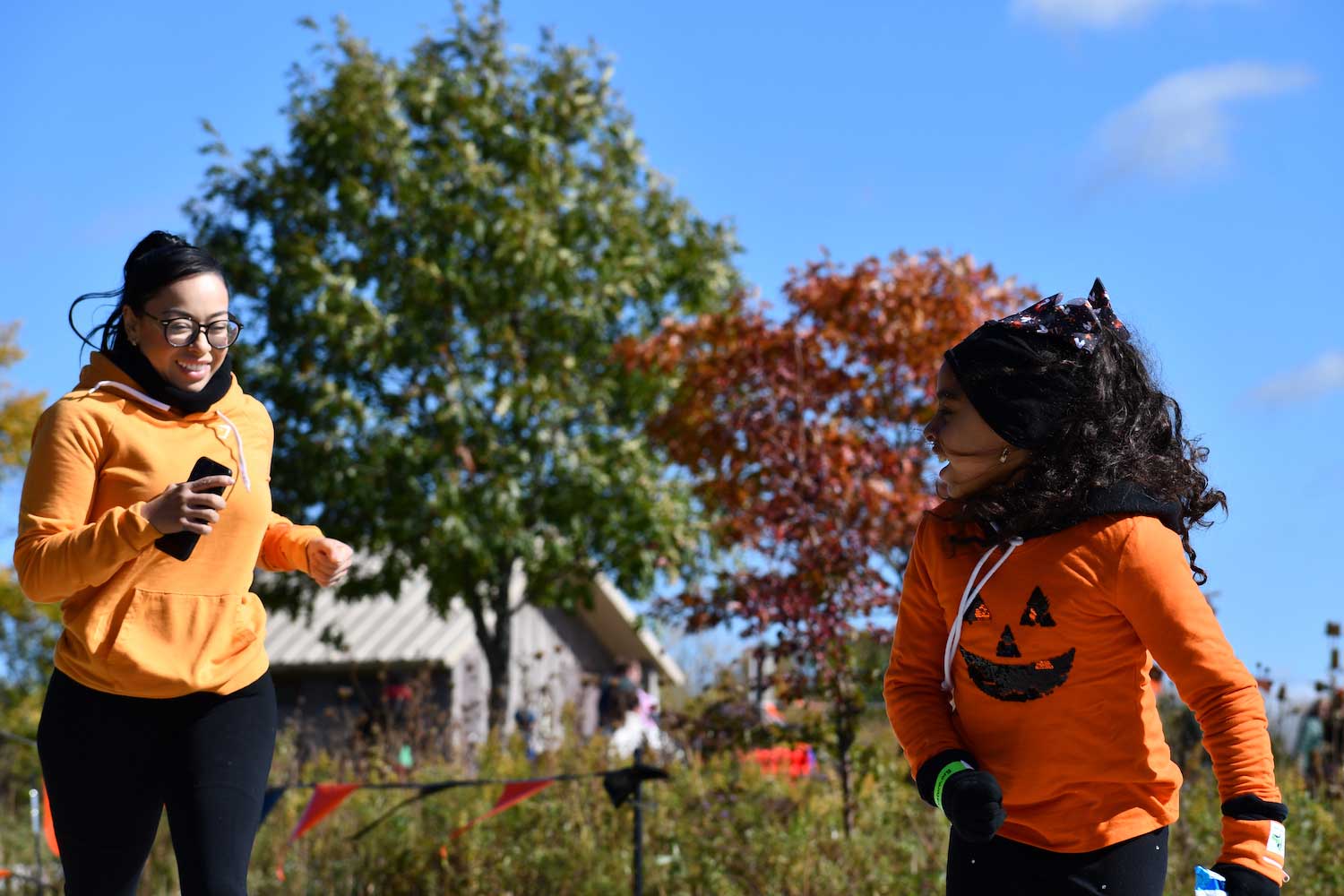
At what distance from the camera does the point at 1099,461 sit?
2551mm

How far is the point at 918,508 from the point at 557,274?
816cm

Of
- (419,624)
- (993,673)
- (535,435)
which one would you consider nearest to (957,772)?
A: (993,673)

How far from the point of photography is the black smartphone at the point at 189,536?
2.69 m

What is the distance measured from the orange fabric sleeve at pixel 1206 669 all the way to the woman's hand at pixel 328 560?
1.64 m

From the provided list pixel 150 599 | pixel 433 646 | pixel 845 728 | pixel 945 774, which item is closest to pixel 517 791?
pixel 845 728

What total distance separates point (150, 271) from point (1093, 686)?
209 centimetres

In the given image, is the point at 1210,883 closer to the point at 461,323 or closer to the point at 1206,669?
the point at 1206,669

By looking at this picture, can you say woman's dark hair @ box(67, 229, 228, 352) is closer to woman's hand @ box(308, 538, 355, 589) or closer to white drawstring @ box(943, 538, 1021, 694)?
woman's hand @ box(308, 538, 355, 589)

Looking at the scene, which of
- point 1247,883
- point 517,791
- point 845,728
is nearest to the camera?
point 1247,883

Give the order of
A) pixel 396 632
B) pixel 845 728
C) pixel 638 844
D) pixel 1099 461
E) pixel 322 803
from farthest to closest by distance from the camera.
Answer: pixel 396 632 < pixel 845 728 < pixel 322 803 < pixel 638 844 < pixel 1099 461

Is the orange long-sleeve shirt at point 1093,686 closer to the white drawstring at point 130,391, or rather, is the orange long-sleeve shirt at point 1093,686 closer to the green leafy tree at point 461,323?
the white drawstring at point 130,391

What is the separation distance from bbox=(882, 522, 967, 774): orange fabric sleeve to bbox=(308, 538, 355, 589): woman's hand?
1.21 m

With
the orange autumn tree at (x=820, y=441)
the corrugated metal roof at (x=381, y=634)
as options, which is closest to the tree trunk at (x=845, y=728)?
the orange autumn tree at (x=820, y=441)

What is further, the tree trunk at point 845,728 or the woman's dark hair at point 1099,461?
the tree trunk at point 845,728
